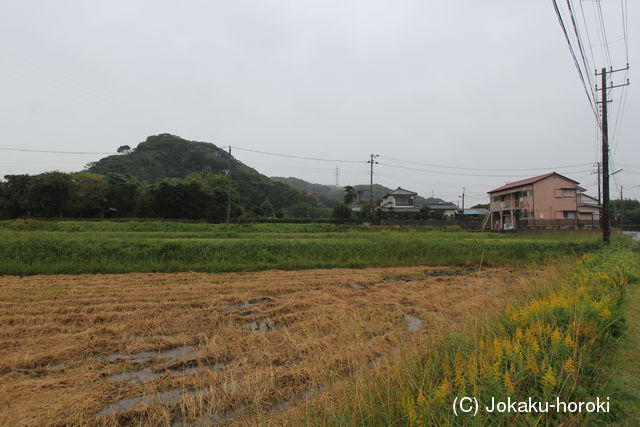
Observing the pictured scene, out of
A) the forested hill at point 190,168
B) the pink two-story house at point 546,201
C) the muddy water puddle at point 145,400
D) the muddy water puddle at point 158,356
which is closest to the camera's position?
the muddy water puddle at point 145,400

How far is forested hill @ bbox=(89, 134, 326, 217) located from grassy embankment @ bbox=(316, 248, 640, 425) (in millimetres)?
55266

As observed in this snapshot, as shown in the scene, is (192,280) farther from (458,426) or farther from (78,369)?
(458,426)

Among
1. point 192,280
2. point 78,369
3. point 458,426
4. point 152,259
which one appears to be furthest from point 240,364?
point 152,259

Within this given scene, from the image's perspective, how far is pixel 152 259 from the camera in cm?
1048

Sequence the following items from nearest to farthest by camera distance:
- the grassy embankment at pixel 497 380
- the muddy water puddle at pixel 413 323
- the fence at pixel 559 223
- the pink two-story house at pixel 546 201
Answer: the grassy embankment at pixel 497 380 → the muddy water puddle at pixel 413 323 → the fence at pixel 559 223 → the pink two-story house at pixel 546 201

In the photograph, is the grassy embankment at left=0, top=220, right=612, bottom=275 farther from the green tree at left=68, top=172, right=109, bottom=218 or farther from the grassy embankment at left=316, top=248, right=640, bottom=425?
the green tree at left=68, top=172, right=109, bottom=218

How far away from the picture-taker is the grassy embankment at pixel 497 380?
1.91 meters

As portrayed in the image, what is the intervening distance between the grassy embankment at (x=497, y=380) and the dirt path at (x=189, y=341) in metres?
0.69

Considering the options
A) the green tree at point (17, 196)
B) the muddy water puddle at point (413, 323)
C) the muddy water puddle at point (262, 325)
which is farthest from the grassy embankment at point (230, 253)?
the green tree at point (17, 196)

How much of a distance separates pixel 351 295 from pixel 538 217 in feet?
114

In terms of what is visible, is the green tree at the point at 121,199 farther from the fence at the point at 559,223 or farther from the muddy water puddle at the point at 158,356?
the fence at the point at 559,223

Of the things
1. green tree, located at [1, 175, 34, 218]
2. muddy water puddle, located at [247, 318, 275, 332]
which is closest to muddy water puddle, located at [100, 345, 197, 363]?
muddy water puddle, located at [247, 318, 275, 332]

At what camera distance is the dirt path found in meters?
2.80

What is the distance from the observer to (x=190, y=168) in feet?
202
